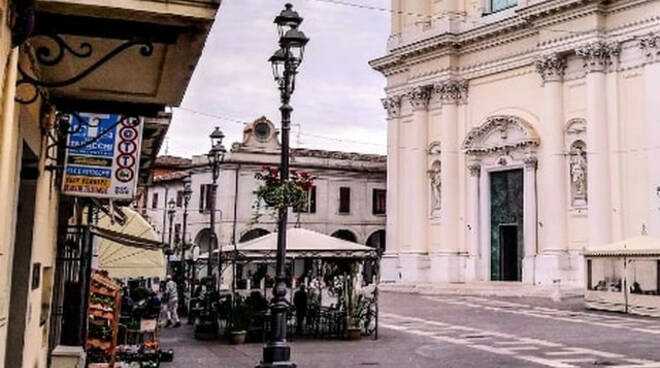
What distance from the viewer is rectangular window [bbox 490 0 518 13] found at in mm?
39406

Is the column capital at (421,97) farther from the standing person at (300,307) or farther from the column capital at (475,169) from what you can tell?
the standing person at (300,307)

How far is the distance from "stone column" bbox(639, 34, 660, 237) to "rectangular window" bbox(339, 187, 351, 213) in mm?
25750

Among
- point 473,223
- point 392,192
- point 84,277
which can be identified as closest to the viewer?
point 84,277

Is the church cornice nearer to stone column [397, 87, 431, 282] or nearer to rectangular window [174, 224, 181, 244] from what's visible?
stone column [397, 87, 431, 282]

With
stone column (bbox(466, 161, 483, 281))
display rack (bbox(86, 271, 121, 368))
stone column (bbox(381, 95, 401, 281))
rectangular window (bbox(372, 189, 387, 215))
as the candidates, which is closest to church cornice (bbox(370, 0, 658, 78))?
stone column (bbox(381, 95, 401, 281))

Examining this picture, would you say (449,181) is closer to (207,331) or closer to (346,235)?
(346,235)

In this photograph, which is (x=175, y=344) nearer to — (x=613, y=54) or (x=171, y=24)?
(x=171, y=24)

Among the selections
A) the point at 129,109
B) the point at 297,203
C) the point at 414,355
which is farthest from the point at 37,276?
the point at 414,355

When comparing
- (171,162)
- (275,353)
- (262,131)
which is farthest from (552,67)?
(171,162)

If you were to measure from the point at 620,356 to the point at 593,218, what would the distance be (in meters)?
19.2

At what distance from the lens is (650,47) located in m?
31.9

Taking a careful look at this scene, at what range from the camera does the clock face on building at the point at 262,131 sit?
52.3 meters

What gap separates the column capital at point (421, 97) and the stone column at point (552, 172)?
303 inches

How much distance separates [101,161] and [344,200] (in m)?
46.5
